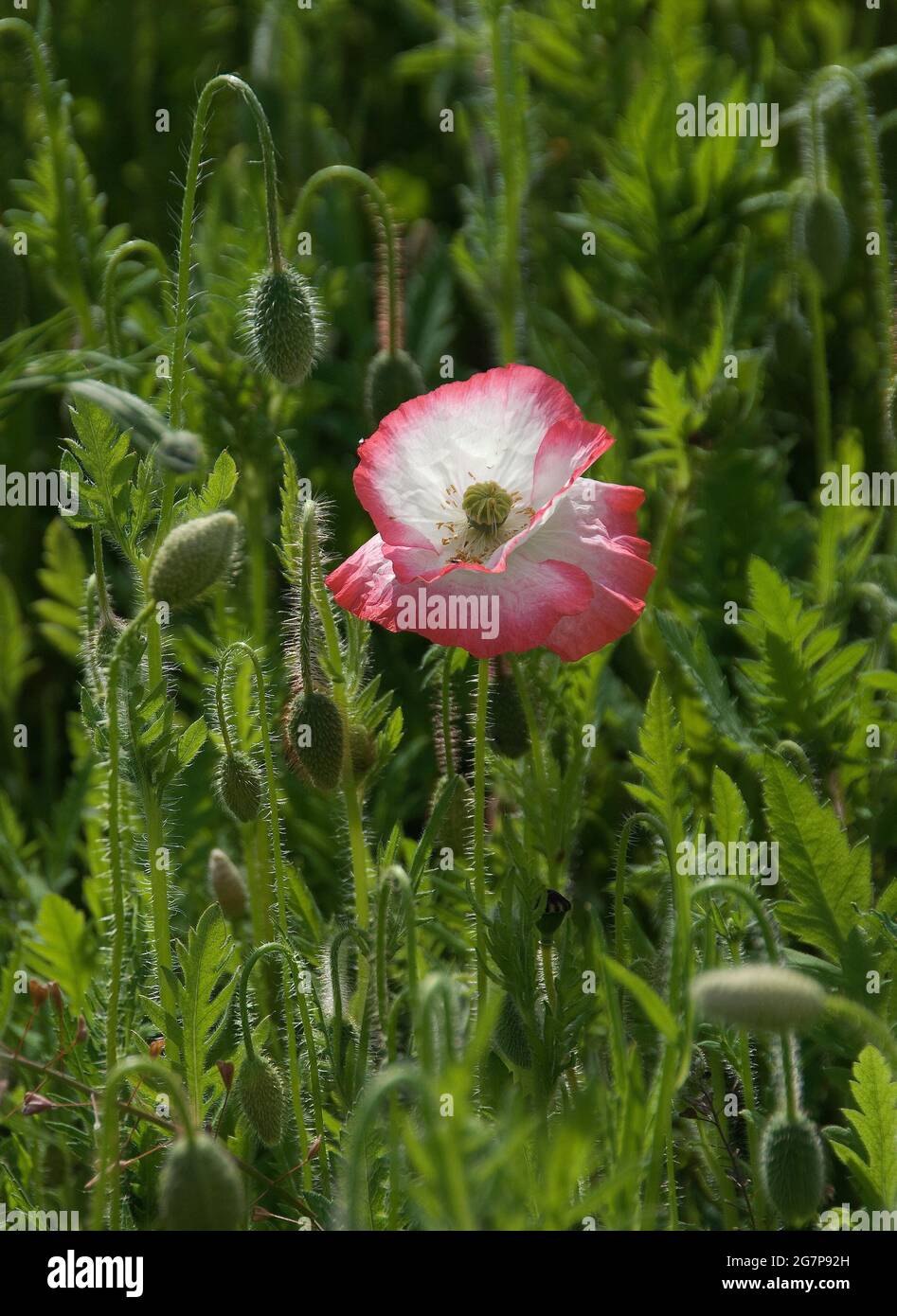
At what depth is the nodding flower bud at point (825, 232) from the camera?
2.17 m

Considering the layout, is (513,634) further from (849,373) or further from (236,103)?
(236,103)

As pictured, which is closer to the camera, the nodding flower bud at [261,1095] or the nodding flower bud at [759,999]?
the nodding flower bud at [759,999]

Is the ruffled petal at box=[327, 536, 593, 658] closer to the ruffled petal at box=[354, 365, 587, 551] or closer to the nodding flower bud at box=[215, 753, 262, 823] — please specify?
the ruffled petal at box=[354, 365, 587, 551]

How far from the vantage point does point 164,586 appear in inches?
54.1

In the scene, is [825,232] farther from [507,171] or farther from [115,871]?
[115,871]

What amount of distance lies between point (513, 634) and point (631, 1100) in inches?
17.5

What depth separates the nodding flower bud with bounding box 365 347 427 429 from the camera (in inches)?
78.0

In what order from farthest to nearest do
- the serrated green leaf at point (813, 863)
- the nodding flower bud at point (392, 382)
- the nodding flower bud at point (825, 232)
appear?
1. the nodding flower bud at point (825, 232)
2. the nodding flower bud at point (392, 382)
3. the serrated green leaf at point (813, 863)

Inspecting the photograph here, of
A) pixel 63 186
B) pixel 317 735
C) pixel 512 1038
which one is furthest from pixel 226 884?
pixel 63 186

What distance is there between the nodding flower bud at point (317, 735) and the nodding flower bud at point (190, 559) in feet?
0.76

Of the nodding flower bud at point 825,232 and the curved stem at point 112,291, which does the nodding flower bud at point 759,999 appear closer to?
the curved stem at point 112,291

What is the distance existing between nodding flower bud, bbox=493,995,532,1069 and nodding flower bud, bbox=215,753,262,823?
1.09ft

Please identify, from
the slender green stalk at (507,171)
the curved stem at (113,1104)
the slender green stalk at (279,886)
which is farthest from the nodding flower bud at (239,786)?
the slender green stalk at (507,171)
